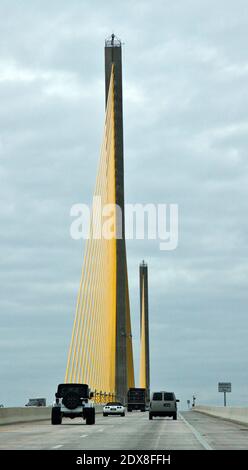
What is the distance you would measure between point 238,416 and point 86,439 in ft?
106

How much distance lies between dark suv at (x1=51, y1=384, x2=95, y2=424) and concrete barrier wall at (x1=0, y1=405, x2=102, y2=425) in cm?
284

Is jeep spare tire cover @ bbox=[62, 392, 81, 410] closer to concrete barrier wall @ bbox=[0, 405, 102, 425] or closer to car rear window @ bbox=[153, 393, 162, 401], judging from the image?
concrete barrier wall @ bbox=[0, 405, 102, 425]

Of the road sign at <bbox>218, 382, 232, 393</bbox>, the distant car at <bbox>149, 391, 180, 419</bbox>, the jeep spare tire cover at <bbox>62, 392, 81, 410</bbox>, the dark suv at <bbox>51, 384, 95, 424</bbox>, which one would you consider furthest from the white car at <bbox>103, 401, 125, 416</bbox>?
the road sign at <bbox>218, 382, 232, 393</bbox>

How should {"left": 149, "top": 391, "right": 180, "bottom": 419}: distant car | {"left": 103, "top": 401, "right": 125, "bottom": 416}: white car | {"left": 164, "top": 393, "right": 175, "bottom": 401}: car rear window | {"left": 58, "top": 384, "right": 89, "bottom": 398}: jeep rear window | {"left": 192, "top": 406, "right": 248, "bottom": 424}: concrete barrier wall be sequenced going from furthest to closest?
{"left": 103, "top": 401, "right": 125, "bottom": 416}: white car < {"left": 164, "top": 393, "right": 175, "bottom": 401}: car rear window < {"left": 149, "top": 391, "right": 180, "bottom": 419}: distant car < {"left": 192, "top": 406, "right": 248, "bottom": 424}: concrete barrier wall < {"left": 58, "top": 384, "right": 89, "bottom": 398}: jeep rear window

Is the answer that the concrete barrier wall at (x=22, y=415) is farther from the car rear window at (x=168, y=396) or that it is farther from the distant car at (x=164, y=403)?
the car rear window at (x=168, y=396)

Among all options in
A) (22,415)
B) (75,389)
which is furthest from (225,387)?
(75,389)

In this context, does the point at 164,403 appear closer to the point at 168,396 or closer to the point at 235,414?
the point at 168,396

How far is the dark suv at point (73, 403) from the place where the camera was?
1726 inches

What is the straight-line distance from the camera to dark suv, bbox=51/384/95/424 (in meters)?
43.8

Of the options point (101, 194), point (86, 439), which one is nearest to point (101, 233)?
point (101, 194)

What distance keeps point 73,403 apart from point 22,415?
8542 mm

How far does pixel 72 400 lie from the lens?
43938mm

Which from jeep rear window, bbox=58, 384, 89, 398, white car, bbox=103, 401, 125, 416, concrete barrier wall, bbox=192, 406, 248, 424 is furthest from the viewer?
white car, bbox=103, 401, 125, 416

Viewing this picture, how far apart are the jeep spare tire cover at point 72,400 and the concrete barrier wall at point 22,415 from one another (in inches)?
133
